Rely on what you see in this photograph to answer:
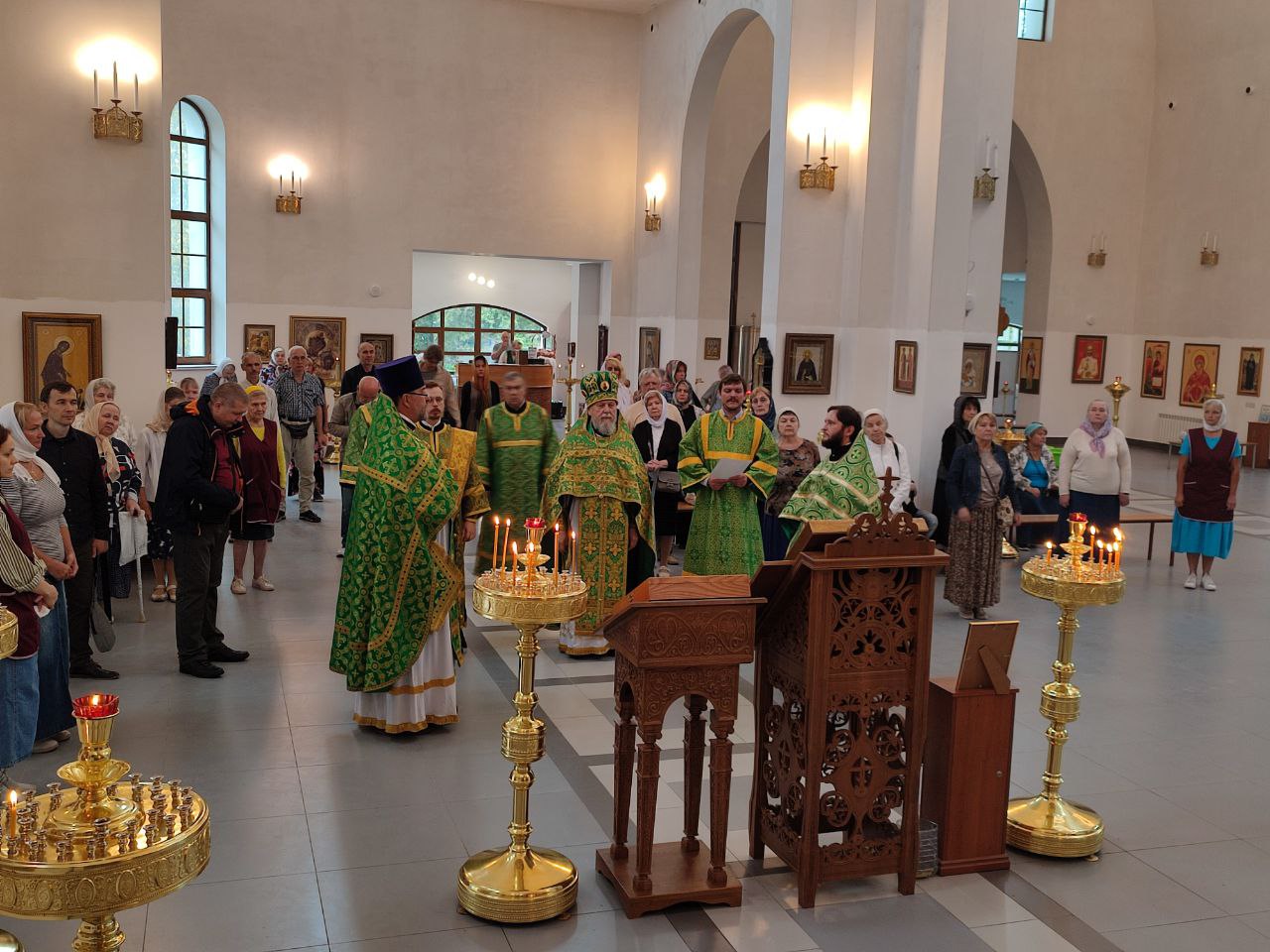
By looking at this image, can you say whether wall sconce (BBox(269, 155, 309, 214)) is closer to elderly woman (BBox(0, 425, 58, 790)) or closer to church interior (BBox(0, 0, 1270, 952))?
church interior (BBox(0, 0, 1270, 952))

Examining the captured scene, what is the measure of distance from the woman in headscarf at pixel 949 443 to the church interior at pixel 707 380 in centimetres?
73

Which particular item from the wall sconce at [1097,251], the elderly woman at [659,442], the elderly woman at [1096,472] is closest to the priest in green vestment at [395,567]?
the elderly woman at [659,442]

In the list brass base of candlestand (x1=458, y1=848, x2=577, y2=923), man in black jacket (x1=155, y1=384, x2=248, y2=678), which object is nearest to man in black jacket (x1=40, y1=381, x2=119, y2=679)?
man in black jacket (x1=155, y1=384, x2=248, y2=678)

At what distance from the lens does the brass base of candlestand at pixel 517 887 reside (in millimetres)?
4535

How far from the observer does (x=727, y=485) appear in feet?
28.0

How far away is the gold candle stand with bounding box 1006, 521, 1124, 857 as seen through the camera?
17.2ft

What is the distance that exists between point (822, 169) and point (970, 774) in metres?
9.99

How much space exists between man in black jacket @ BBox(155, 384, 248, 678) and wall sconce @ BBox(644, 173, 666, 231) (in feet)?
40.2

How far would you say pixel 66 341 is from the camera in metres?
9.98

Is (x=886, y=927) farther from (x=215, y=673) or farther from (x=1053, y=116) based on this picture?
(x=1053, y=116)

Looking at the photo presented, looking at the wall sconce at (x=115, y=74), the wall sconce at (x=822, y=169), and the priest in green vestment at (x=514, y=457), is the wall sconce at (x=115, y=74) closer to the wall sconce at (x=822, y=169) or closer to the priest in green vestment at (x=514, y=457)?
the priest in green vestment at (x=514, y=457)

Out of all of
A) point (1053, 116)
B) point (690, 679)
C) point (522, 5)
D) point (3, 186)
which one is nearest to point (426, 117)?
point (522, 5)

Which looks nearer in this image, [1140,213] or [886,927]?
[886,927]

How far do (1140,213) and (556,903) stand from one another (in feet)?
75.4
